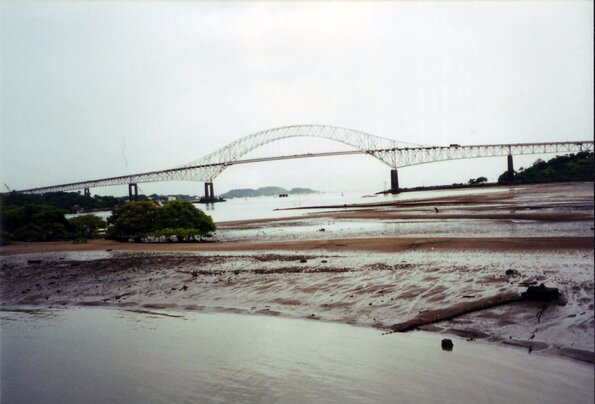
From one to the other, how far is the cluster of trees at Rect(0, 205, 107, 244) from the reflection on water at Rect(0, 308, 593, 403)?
1582 cm

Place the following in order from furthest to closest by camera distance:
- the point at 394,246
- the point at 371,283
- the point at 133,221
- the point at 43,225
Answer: the point at 43,225 < the point at 133,221 < the point at 394,246 < the point at 371,283

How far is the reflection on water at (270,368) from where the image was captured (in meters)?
4.21

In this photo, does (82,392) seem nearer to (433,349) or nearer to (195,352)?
(195,352)

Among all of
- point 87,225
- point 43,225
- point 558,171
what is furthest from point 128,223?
→ point 558,171

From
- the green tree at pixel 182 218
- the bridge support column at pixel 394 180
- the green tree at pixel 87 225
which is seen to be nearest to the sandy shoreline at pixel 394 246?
the green tree at pixel 182 218

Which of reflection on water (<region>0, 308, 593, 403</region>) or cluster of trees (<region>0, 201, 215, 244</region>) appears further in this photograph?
cluster of trees (<region>0, 201, 215, 244</region>)

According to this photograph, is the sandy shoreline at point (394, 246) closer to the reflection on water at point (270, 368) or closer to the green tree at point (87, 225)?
the green tree at point (87, 225)

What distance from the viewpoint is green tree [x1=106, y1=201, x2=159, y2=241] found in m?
20.8

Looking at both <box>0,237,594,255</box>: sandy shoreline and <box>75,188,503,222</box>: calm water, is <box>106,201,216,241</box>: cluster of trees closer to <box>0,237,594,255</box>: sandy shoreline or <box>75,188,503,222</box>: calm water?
<box>0,237,594,255</box>: sandy shoreline

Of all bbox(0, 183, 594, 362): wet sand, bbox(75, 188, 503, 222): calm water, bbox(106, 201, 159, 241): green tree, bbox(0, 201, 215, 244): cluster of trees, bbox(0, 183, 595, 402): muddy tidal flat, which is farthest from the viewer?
bbox(75, 188, 503, 222): calm water

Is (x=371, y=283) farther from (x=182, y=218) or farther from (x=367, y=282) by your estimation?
(x=182, y=218)

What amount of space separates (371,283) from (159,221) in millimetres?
14606

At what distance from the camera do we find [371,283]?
339 inches

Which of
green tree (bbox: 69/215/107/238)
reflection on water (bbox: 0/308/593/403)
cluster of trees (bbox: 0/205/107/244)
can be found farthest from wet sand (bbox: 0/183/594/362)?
green tree (bbox: 69/215/107/238)
